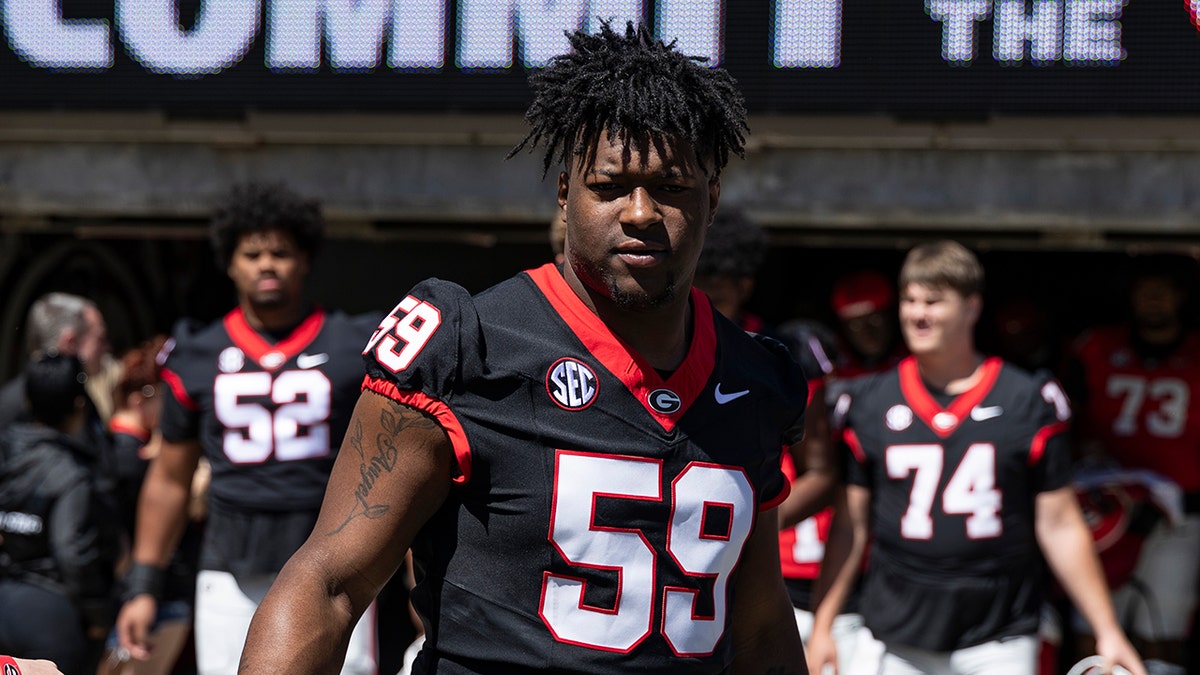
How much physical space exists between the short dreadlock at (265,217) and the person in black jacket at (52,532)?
0.93m

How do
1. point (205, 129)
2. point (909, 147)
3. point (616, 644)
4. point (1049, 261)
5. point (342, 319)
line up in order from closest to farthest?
point (616, 644), point (342, 319), point (909, 147), point (205, 129), point (1049, 261)

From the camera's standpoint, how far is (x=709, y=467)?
7.88ft

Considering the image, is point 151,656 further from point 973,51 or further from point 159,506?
point 973,51

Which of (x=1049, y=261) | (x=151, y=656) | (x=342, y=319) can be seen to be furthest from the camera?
(x=1049, y=261)

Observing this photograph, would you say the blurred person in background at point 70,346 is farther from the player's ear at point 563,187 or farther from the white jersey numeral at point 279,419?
the player's ear at point 563,187

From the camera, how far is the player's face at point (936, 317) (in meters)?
4.68

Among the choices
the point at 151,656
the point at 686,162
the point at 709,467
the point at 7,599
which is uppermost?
the point at 686,162

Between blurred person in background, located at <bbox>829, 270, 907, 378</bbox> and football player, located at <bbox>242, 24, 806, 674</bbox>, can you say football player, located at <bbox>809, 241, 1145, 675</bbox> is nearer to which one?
blurred person in background, located at <bbox>829, 270, 907, 378</bbox>

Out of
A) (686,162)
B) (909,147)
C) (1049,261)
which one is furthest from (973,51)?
(686,162)

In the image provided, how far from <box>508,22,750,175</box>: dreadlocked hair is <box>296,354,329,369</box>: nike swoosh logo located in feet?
8.00

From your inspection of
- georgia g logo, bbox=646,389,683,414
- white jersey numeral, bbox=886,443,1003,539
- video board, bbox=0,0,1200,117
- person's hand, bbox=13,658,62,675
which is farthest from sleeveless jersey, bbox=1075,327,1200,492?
person's hand, bbox=13,658,62,675

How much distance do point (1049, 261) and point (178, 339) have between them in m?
5.12

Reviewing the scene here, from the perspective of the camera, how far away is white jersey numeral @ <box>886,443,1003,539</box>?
457 centimetres

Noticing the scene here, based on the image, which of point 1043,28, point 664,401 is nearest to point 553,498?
point 664,401
